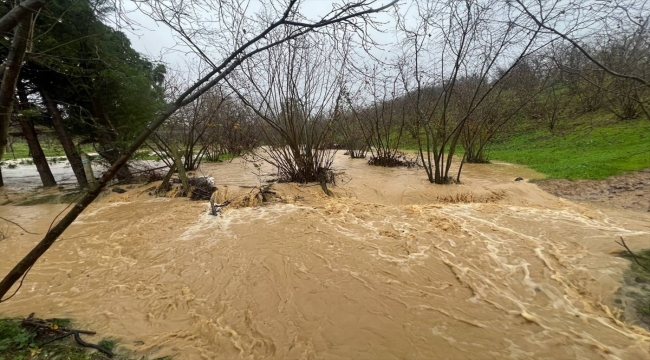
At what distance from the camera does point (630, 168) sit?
8.65 m

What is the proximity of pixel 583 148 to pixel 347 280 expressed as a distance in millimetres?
14356

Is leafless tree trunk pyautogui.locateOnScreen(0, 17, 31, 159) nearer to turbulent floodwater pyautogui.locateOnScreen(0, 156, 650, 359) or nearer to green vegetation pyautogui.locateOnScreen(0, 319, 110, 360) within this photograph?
green vegetation pyautogui.locateOnScreen(0, 319, 110, 360)

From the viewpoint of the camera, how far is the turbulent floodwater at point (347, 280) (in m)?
2.94

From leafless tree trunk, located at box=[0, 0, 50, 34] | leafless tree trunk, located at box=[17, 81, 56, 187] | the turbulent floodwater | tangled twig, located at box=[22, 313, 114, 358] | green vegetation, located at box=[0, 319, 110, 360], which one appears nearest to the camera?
leafless tree trunk, located at box=[0, 0, 50, 34]

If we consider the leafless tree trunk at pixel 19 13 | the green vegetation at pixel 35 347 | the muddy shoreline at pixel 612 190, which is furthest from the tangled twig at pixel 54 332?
the muddy shoreline at pixel 612 190

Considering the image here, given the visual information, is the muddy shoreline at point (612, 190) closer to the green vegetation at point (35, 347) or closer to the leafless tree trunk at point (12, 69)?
the green vegetation at point (35, 347)

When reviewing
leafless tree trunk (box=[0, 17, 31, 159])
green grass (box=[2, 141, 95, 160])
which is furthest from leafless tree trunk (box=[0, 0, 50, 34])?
green grass (box=[2, 141, 95, 160])

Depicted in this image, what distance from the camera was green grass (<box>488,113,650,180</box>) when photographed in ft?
29.9

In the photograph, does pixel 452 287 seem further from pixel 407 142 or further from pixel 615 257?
pixel 407 142

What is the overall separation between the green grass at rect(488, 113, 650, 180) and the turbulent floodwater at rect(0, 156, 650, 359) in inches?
121

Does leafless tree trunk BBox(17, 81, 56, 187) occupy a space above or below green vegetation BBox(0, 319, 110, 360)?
above

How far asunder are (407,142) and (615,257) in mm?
20346

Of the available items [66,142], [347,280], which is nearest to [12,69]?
[347,280]

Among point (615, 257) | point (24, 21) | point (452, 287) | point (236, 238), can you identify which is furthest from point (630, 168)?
point (24, 21)
